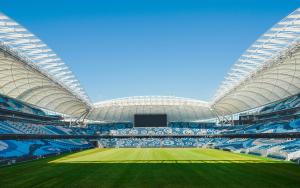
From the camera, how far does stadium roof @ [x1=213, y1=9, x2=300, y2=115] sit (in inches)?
1641

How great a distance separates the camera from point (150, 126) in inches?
4070

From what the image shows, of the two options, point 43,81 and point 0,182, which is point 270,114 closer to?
point 43,81

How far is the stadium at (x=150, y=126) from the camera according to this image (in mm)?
29562

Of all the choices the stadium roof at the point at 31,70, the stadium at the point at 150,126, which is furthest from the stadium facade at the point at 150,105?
the stadium at the point at 150,126

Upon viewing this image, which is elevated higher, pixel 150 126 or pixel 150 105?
pixel 150 105

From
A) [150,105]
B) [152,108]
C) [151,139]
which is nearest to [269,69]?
[150,105]

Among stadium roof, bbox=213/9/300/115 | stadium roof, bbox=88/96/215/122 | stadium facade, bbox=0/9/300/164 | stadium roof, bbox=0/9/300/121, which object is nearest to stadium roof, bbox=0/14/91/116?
stadium roof, bbox=0/9/300/121

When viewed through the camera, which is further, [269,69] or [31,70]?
[269,69]

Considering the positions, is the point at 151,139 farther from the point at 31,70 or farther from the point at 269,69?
the point at 31,70

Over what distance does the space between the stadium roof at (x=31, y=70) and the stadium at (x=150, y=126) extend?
0.15 m

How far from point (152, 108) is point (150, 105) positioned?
392 cm

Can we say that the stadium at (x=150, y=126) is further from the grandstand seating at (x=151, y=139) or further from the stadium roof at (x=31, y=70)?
the grandstand seating at (x=151, y=139)

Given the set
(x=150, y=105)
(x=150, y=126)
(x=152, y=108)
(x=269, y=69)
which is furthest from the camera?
(x=152, y=108)

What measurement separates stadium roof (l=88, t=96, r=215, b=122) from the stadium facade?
0.27 metres
